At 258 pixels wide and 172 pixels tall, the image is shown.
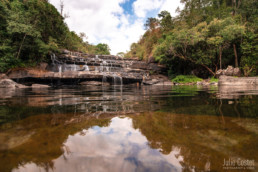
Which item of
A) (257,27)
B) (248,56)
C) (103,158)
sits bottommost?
(103,158)

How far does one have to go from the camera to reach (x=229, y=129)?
41.1 inches

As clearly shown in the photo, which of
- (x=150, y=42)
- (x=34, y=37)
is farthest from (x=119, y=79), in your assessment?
(x=150, y=42)

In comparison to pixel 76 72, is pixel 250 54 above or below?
above

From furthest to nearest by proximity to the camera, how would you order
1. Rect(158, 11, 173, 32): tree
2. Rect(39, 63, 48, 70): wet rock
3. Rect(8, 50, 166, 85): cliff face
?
Rect(158, 11, 173, 32): tree → Rect(39, 63, 48, 70): wet rock → Rect(8, 50, 166, 85): cliff face

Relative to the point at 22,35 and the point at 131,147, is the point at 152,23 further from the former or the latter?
the point at 131,147

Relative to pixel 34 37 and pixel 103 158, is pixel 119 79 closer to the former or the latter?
pixel 34 37

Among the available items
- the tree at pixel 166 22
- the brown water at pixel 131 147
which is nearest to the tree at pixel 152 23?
the tree at pixel 166 22

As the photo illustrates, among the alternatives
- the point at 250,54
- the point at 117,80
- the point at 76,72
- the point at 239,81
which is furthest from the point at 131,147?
the point at 250,54

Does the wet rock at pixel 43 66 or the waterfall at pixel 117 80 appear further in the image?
the waterfall at pixel 117 80

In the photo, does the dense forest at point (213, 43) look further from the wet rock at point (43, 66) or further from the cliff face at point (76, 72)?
the wet rock at point (43, 66)

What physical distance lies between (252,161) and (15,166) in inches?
44.7

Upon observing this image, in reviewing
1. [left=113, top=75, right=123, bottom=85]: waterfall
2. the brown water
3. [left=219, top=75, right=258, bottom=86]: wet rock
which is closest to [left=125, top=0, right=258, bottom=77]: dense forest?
[left=113, top=75, right=123, bottom=85]: waterfall

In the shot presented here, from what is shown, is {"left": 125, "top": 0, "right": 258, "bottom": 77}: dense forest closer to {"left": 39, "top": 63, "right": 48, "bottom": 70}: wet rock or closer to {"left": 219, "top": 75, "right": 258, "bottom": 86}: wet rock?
{"left": 219, "top": 75, "right": 258, "bottom": 86}: wet rock

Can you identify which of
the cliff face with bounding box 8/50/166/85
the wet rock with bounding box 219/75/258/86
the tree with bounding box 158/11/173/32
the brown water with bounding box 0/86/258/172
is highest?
the tree with bounding box 158/11/173/32
